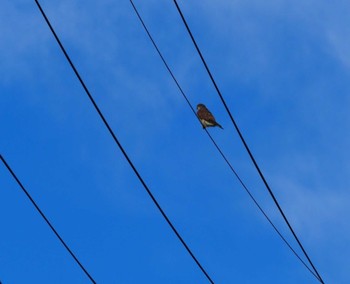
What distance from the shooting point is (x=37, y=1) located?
6.53 m

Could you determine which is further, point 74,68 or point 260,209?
point 260,209

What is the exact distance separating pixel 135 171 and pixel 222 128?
8.58 metres

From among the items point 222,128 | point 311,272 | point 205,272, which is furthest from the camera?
point 222,128

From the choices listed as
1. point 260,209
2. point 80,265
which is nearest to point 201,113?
point 260,209

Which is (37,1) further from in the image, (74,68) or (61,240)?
(61,240)

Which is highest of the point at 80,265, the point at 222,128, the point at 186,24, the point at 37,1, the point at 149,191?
the point at 222,128

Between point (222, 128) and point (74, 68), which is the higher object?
point (222, 128)

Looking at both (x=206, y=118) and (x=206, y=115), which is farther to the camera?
(x=206, y=115)

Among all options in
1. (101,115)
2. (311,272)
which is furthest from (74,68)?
(311,272)

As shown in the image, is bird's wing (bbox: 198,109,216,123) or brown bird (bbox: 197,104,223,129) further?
bird's wing (bbox: 198,109,216,123)

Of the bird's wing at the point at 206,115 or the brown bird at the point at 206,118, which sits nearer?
the brown bird at the point at 206,118

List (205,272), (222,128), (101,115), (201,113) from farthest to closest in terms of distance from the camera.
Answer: (201,113) < (222,128) < (205,272) < (101,115)

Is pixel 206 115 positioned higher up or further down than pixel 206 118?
higher up

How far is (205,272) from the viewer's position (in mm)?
6816
